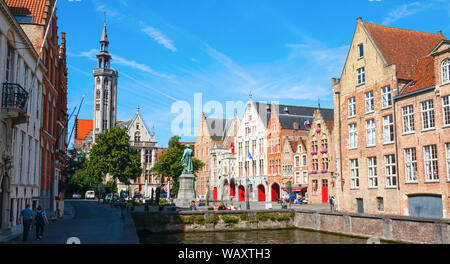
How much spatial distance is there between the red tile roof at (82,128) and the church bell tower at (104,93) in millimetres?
31919

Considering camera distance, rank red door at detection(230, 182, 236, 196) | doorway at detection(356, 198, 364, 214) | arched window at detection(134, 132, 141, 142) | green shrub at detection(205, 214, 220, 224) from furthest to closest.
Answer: arched window at detection(134, 132, 141, 142) → red door at detection(230, 182, 236, 196) → doorway at detection(356, 198, 364, 214) → green shrub at detection(205, 214, 220, 224)

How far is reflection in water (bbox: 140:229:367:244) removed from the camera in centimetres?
2730

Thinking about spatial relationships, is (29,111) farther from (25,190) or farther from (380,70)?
(380,70)

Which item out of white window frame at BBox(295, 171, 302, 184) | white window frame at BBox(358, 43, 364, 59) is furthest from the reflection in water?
white window frame at BBox(295, 171, 302, 184)

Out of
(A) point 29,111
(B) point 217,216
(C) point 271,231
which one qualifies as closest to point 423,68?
(C) point 271,231

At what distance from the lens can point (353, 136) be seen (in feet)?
126

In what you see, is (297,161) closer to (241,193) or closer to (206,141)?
(241,193)

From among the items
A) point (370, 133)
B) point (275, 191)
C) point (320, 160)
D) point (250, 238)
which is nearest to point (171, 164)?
point (275, 191)

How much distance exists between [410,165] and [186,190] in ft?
65.4

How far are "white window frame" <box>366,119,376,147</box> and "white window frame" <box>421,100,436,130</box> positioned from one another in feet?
18.1

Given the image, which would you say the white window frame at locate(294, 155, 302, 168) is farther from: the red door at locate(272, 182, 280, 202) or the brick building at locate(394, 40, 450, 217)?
the brick building at locate(394, 40, 450, 217)

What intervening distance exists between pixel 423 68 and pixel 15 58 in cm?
2905

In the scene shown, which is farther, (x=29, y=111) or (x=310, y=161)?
(x=310, y=161)

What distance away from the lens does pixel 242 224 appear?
34.2 meters
